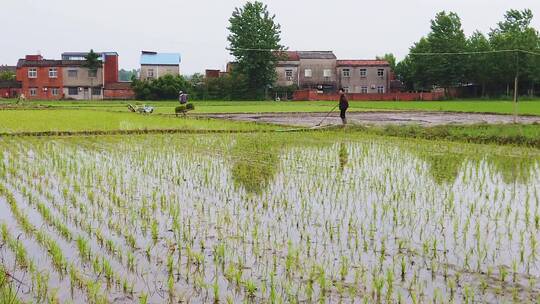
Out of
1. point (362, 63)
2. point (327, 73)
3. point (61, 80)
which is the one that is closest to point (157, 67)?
point (61, 80)

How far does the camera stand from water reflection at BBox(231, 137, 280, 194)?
743 centimetres

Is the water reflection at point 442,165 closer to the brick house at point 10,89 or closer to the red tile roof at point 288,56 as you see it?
the red tile roof at point 288,56

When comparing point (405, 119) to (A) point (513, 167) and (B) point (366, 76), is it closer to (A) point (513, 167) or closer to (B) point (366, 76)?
(A) point (513, 167)

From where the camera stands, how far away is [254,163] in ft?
30.7

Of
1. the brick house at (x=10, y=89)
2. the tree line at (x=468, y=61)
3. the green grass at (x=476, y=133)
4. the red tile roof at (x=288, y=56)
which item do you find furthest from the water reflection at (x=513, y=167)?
the brick house at (x=10, y=89)

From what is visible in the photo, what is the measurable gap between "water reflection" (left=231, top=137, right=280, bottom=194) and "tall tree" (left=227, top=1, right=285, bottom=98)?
118ft

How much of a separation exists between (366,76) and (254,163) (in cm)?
4560

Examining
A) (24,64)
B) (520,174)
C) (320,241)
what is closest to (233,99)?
(24,64)

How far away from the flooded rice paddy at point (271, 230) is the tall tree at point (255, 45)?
39824 mm

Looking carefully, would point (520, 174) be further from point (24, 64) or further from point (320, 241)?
point (24, 64)

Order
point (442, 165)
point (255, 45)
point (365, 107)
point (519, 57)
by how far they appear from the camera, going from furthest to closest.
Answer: point (255, 45), point (519, 57), point (365, 107), point (442, 165)

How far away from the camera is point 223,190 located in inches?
273

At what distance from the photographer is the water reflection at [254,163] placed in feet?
24.4

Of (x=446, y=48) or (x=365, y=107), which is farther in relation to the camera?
(x=446, y=48)
